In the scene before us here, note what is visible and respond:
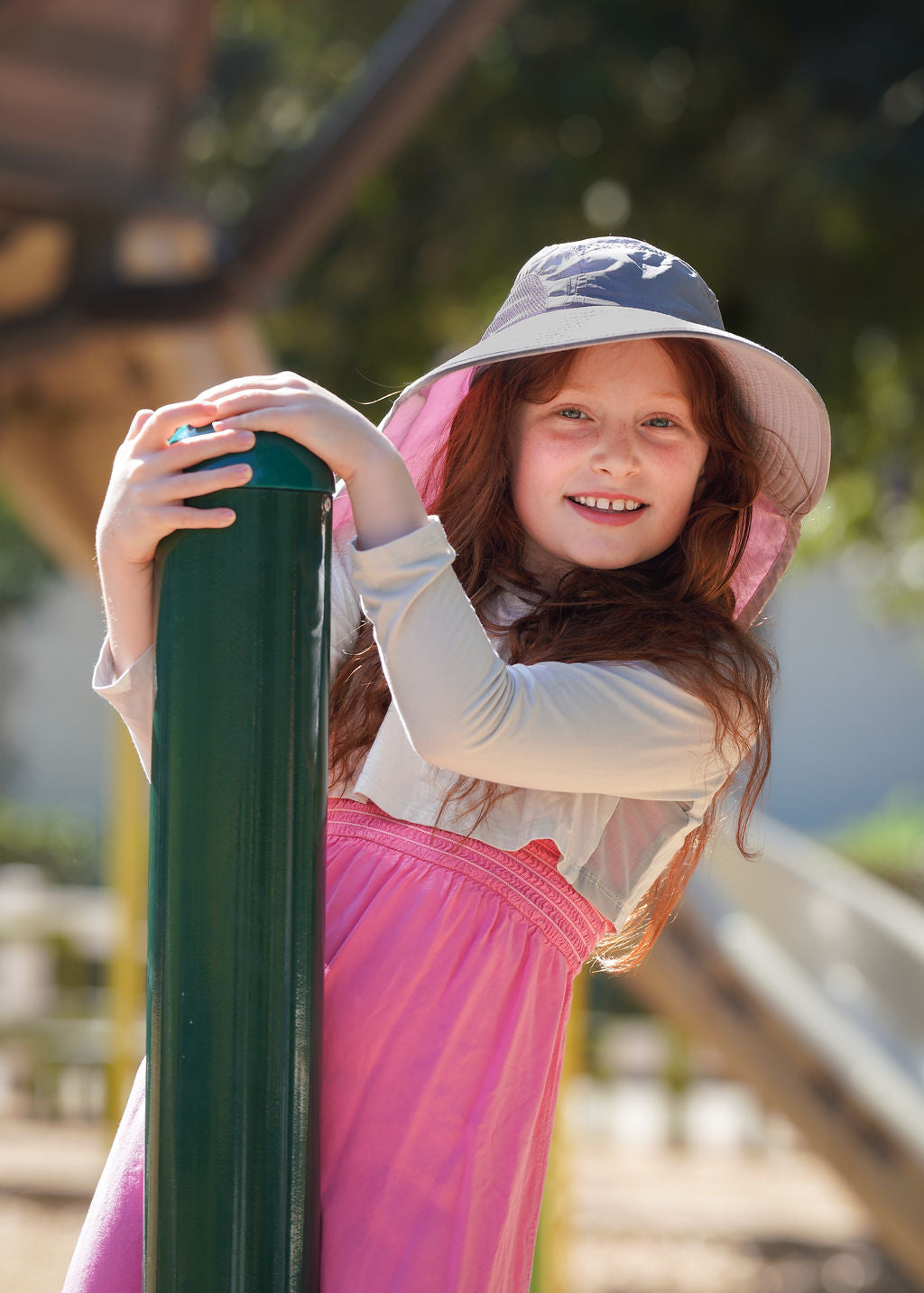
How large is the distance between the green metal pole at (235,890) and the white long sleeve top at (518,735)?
0.27ft

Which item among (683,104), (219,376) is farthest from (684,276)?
(683,104)

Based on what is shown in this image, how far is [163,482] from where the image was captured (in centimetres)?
94

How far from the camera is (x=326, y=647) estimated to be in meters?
0.97

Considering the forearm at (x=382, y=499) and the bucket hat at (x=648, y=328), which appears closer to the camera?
the forearm at (x=382, y=499)

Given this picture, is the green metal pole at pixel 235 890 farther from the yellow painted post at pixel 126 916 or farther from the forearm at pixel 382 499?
the yellow painted post at pixel 126 916

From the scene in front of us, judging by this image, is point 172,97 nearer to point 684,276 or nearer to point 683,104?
point 683,104

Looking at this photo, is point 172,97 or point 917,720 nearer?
point 172,97

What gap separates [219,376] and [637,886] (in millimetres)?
2976

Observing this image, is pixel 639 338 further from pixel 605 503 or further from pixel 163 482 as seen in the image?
pixel 163 482

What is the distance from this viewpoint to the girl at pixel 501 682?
3.29ft

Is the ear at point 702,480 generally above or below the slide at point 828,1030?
above

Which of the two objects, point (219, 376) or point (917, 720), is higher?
→ point (917, 720)

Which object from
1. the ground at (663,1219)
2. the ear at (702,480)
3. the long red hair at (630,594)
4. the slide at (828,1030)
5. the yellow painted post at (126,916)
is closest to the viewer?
the long red hair at (630,594)

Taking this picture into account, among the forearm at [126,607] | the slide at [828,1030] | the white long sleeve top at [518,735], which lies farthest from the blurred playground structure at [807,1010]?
the forearm at [126,607]
